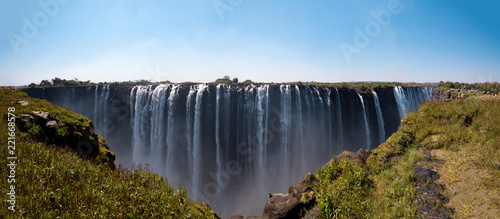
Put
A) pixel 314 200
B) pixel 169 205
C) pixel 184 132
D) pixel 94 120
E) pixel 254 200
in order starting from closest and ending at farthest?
1. pixel 169 205
2. pixel 314 200
3. pixel 254 200
4. pixel 184 132
5. pixel 94 120

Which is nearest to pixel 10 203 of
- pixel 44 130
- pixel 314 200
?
pixel 44 130

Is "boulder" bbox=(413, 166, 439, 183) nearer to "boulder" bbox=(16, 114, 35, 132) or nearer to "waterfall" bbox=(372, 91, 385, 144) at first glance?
"boulder" bbox=(16, 114, 35, 132)

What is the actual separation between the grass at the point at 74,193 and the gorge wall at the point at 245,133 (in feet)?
67.8

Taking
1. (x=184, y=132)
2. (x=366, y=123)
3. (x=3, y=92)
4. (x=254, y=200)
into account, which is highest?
(x=3, y=92)

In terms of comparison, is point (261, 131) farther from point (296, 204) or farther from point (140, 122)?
point (296, 204)

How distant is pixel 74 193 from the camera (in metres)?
4.54

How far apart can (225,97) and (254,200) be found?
14.6m

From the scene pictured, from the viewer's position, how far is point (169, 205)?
496 centimetres

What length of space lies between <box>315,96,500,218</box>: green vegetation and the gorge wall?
57.4 feet

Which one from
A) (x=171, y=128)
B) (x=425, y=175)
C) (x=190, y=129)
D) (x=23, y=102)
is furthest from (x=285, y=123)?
(x=23, y=102)

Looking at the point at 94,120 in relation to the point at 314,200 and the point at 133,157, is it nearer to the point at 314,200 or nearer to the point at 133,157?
the point at 133,157

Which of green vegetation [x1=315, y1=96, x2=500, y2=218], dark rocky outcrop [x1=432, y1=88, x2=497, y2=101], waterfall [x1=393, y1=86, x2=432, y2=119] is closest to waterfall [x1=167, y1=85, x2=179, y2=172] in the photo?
green vegetation [x1=315, y1=96, x2=500, y2=218]

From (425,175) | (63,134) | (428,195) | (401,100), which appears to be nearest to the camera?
(428,195)

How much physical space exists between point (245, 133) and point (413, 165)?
21412 mm
